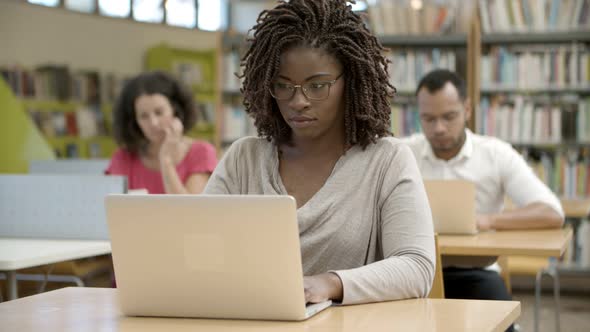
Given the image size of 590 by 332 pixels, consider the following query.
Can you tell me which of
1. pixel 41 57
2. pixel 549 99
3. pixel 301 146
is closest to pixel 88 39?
pixel 41 57

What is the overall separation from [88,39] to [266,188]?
6867 millimetres

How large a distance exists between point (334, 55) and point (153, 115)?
6.35 ft

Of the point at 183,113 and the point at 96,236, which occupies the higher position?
the point at 183,113

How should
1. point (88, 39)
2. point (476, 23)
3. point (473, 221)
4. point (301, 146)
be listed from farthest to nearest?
point (88, 39)
point (476, 23)
point (473, 221)
point (301, 146)

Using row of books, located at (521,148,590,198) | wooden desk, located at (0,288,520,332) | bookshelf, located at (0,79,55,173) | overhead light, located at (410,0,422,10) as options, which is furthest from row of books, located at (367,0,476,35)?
wooden desk, located at (0,288,520,332)

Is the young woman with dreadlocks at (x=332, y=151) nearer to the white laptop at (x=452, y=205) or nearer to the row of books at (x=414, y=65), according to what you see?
the white laptop at (x=452, y=205)

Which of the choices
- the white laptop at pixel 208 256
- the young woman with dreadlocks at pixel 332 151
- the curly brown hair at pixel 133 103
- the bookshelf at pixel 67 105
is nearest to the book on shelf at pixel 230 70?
the curly brown hair at pixel 133 103

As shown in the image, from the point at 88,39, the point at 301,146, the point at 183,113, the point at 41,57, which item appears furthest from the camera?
the point at 88,39

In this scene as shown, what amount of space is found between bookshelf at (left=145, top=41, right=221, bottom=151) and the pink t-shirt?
5160mm

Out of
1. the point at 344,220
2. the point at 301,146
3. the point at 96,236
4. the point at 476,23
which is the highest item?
the point at 476,23

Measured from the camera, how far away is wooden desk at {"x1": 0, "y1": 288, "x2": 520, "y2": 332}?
1.43 metres

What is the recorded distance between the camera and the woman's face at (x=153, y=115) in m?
3.62

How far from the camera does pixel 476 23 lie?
5496mm

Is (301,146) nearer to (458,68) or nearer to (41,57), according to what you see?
(458,68)
